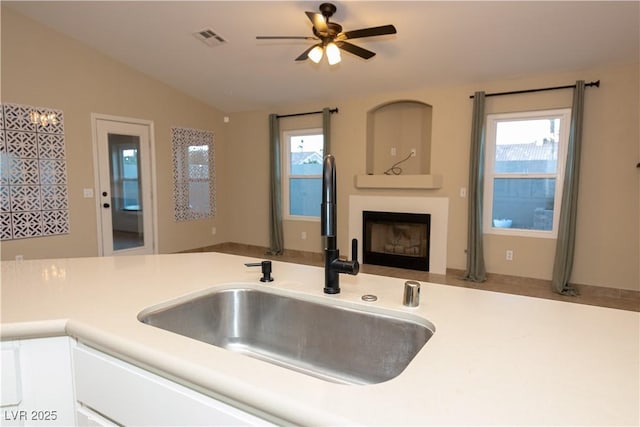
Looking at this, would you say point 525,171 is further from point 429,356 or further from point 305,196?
point 429,356

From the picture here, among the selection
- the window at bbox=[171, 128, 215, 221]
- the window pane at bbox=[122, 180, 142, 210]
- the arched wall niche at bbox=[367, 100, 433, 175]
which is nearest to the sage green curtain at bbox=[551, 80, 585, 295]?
the arched wall niche at bbox=[367, 100, 433, 175]

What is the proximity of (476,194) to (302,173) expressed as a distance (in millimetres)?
2716

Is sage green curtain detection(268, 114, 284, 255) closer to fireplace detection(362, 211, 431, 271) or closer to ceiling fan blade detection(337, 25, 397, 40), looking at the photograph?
fireplace detection(362, 211, 431, 271)

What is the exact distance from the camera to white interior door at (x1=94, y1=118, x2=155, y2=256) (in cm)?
478

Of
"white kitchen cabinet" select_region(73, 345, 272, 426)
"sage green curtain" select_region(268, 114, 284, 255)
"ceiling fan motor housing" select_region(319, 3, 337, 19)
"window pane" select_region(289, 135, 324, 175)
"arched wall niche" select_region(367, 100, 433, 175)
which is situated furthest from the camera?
"sage green curtain" select_region(268, 114, 284, 255)

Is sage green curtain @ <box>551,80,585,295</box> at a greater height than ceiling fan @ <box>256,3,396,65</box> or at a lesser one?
lesser

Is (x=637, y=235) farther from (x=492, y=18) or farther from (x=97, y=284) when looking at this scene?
(x=97, y=284)

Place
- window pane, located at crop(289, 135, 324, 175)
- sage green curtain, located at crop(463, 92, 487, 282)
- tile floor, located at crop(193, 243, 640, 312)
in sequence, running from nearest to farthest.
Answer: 1. tile floor, located at crop(193, 243, 640, 312)
2. sage green curtain, located at crop(463, 92, 487, 282)
3. window pane, located at crop(289, 135, 324, 175)

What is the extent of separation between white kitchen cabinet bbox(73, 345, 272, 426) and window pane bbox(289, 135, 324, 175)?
4885 mm

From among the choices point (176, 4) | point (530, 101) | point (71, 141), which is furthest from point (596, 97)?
point (71, 141)

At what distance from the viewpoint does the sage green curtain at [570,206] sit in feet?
12.4

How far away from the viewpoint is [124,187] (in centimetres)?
506

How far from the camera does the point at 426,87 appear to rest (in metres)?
4.64

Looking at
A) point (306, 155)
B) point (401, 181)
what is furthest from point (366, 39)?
point (306, 155)
